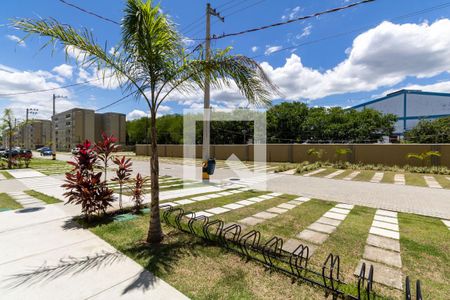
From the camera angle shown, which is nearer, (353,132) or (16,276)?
(16,276)

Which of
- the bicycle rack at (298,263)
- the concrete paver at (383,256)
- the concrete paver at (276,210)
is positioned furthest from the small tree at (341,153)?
the bicycle rack at (298,263)

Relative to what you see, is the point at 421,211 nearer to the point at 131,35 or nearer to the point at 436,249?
the point at 436,249

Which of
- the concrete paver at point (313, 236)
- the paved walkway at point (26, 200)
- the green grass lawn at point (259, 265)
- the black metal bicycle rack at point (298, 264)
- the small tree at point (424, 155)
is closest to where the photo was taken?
the black metal bicycle rack at point (298, 264)

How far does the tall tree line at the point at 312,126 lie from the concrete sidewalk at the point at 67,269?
77.8 ft

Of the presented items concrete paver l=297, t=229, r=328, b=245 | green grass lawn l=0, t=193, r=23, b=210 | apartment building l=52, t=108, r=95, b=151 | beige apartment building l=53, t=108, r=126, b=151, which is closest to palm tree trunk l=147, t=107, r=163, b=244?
concrete paver l=297, t=229, r=328, b=245

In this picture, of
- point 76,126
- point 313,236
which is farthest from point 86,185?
point 76,126

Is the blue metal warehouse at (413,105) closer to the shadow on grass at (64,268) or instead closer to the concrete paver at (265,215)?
the concrete paver at (265,215)

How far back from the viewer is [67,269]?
3150 mm

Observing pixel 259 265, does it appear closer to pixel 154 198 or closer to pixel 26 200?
pixel 154 198

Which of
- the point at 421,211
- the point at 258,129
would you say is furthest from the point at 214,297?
the point at 258,129

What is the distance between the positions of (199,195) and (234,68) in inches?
199

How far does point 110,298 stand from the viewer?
2.56m

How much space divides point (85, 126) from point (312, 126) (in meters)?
66.0

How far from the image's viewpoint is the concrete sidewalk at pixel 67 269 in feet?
8.75
